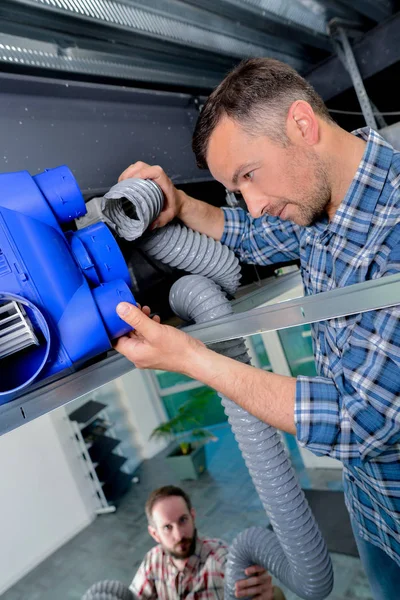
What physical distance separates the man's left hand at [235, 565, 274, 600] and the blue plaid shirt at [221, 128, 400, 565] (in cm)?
68

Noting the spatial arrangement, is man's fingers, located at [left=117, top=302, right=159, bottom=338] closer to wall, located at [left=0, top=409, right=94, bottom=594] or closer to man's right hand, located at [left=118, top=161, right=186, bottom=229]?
man's right hand, located at [left=118, top=161, right=186, bottom=229]

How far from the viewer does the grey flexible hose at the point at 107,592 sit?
162cm

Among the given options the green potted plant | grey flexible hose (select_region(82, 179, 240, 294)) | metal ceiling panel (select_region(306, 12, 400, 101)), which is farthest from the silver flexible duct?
the green potted plant

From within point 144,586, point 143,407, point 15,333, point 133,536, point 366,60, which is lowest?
point 133,536

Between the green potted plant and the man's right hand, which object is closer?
the man's right hand

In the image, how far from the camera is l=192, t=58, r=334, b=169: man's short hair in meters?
0.94

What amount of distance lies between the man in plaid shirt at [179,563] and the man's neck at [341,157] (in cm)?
185

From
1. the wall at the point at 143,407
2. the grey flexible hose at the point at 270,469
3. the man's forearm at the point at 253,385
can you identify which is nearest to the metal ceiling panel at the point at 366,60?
the grey flexible hose at the point at 270,469

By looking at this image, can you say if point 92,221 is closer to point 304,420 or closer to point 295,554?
point 304,420

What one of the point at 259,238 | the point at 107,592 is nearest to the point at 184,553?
the point at 107,592

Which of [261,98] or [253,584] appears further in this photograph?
[253,584]

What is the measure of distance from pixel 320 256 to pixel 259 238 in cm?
28

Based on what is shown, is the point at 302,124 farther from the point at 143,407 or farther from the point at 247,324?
the point at 143,407

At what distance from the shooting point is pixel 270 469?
113cm
